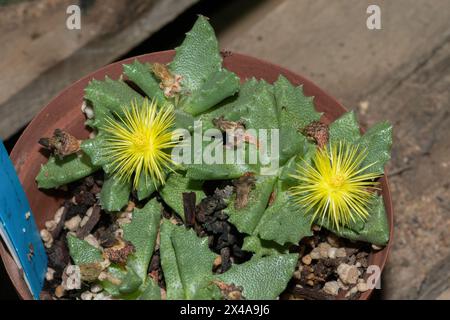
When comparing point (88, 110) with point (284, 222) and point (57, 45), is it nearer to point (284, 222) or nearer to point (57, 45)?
point (284, 222)

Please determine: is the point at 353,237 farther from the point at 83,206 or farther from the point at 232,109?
the point at 83,206

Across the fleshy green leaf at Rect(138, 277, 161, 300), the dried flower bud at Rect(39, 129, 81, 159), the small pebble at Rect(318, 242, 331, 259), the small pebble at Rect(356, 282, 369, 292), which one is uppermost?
the dried flower bud at Rect(39, 129, 81, 159)

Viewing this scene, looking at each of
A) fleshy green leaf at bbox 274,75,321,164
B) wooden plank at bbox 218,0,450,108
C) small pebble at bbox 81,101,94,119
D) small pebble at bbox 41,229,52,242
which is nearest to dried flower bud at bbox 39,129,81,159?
small pebble at bbox 81,101,94,119

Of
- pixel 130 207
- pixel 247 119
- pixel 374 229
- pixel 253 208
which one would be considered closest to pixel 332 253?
pixel 374 229

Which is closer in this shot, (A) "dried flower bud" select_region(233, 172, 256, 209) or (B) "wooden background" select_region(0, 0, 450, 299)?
(A) "dried flower bud" select_region(233, 172, 256, 209)

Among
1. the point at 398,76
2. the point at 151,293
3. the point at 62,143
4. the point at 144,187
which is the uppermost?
the point at 398,76

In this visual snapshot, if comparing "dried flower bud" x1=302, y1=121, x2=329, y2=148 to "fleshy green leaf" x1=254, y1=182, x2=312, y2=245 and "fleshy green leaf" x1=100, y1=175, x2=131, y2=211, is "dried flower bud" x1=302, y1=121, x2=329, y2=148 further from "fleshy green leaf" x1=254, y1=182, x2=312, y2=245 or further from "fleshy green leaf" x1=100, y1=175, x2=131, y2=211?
"fleshy green leaf" x1=100, y1=175, x2=131, y2=211

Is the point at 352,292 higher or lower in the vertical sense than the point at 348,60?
lower

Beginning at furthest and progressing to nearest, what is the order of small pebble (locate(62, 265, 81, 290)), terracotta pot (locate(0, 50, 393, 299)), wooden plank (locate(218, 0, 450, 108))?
wooden plank (locate(218, 0, 450, 108)) < terracotta pot (locate(0, 50, 393, 299)) < small pebble (locate(62, 265, 81, 290))
